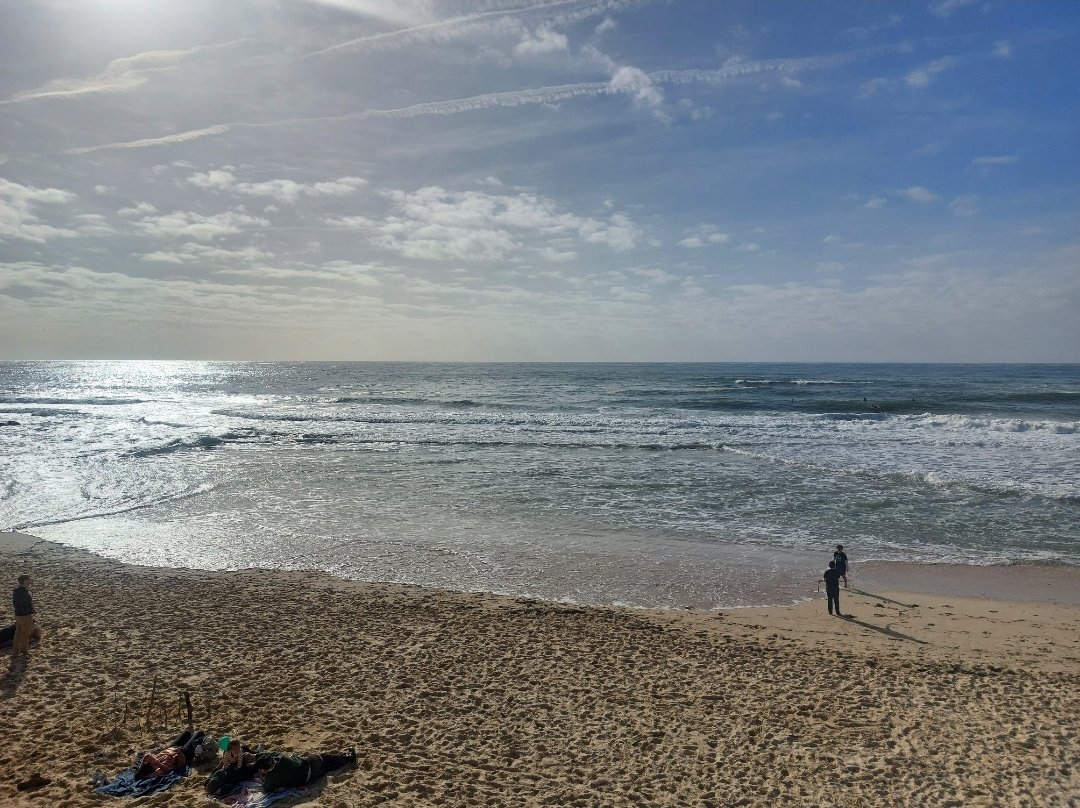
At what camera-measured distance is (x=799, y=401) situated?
5228 centimetres

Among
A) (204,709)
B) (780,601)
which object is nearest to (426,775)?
(204,709)

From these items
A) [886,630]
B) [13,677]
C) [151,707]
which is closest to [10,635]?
[13,677]

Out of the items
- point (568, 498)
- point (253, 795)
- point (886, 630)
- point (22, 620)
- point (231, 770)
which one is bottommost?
point (886, 630)

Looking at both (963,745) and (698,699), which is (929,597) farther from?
(698,699)

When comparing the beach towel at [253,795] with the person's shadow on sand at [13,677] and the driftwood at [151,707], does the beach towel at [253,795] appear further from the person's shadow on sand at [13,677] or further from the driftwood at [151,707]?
the person's shadow on sand at [13,677]

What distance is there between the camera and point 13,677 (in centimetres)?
821

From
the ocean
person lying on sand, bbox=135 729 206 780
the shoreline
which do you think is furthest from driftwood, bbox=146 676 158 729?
the ocean

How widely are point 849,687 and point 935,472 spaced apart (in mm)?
16842

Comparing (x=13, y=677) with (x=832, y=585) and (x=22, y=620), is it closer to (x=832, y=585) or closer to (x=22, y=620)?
(x=22, y=620)

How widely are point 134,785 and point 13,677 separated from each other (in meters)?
3.63

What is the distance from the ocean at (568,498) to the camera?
13523mm

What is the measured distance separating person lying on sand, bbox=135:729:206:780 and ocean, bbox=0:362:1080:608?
5937mm

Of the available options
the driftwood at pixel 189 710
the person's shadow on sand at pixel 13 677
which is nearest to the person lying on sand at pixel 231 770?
the driftwood at pixel 189 710

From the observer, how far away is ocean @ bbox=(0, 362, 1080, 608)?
13523 millimetres
